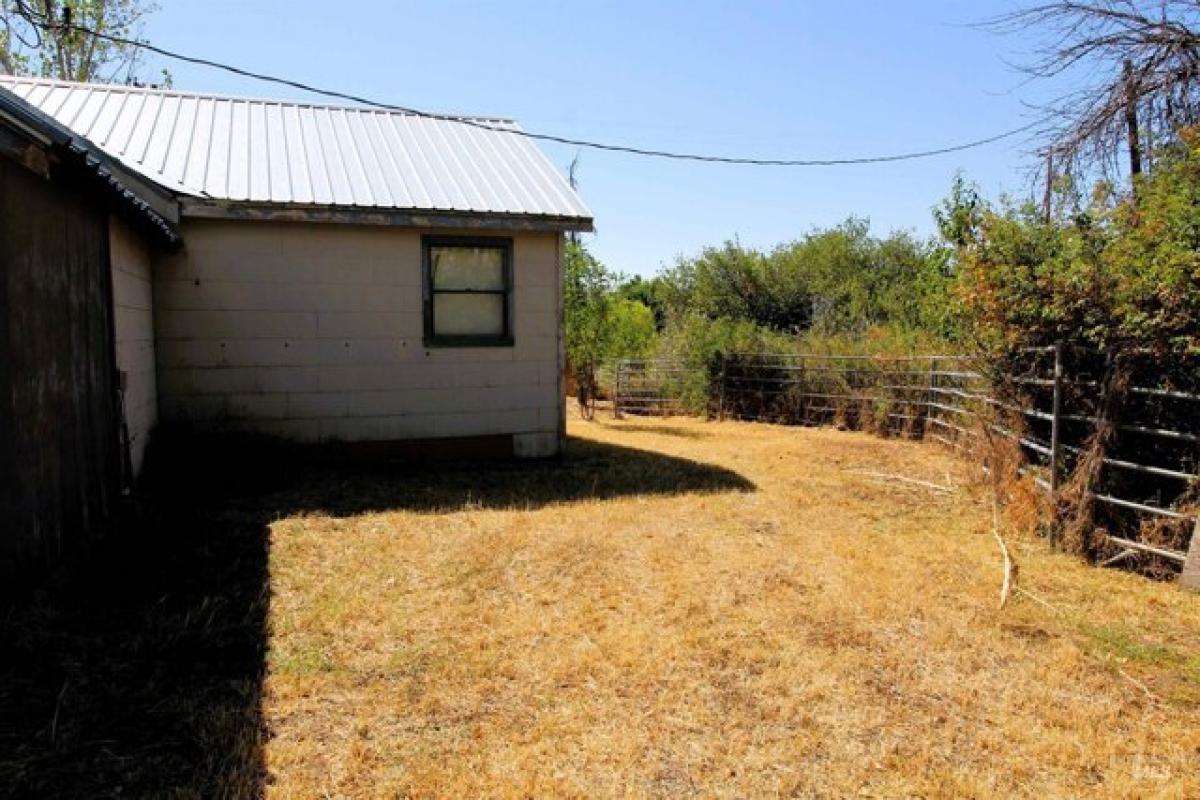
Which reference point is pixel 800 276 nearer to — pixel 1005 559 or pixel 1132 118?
pixel 1132 118

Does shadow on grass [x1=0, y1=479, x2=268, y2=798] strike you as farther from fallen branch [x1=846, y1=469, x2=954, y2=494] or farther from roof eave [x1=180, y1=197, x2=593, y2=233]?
fallen branch [x1=846, y1=469, x2=954, y2=494]

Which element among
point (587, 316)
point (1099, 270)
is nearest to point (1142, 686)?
point (1099, 270)

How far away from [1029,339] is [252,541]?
6399 mm

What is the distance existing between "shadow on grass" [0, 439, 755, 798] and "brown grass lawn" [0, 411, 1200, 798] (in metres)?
0.02

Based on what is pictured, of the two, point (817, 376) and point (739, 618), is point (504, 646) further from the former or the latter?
point (817, 376)

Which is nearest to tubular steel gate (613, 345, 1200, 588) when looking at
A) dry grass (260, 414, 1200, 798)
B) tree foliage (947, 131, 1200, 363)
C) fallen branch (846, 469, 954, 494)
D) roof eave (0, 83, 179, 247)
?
tree foliage (947, 131, 1200, 363)

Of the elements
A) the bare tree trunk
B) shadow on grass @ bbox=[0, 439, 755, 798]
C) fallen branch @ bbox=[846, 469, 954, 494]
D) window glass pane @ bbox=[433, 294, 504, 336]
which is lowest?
fallen branch @ bbox=[846, 469, 954, 494]

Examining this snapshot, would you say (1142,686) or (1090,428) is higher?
(1090,428)

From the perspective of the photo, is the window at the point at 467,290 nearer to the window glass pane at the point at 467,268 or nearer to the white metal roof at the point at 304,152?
the window glass pane at the point at 467,268

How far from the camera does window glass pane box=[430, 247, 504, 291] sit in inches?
345

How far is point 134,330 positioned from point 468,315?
3.40 meters

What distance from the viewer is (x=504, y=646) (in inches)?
156

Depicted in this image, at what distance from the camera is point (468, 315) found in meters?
8.98

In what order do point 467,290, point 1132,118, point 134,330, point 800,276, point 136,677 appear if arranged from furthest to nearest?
point 800,276, point 467,290, point 1132,118, point 134,330, point 136,677
